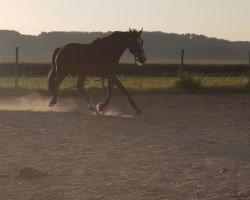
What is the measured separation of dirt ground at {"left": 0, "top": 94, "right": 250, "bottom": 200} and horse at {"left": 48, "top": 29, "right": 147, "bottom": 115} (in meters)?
0.69

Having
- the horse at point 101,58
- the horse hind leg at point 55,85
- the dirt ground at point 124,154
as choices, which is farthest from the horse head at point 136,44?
the horse hind leg at point 55,85

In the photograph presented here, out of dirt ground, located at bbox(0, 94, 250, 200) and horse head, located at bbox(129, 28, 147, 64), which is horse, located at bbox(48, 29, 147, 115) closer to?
horse head, located at bbox(129, 28, 147, 64)

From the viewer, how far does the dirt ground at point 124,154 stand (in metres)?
6.54

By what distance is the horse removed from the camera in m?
14.2

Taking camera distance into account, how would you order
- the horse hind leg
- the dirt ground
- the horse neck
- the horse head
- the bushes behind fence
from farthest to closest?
the bushes behind fence → the horse hind leg → the horse neck → the horse head → the dirt ground

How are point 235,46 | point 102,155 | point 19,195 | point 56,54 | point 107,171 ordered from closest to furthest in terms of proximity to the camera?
point 19,195
point 107,171
point 102,155
point 56,54
point 235,46

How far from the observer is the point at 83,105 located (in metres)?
16.7

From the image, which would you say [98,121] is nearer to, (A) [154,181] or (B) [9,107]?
(B) [9,107]

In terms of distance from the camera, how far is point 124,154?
28.4 feet

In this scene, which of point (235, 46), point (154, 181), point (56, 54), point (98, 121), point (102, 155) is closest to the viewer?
point (154, 181)

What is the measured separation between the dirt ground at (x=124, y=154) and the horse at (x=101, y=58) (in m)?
0.69

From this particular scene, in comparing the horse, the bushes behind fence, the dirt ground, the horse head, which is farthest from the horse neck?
the bushes behind fence

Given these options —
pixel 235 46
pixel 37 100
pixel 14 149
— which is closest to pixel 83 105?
pixel 37 100

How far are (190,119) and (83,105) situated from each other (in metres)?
4.03
